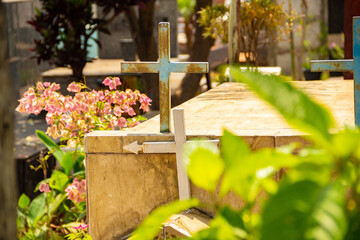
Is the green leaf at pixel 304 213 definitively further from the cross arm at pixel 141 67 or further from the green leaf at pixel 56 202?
the green leaf at pixel 56 202

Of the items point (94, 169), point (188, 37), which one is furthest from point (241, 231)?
point (188, 37)

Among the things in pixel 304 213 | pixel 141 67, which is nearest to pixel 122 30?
pixel 141 67

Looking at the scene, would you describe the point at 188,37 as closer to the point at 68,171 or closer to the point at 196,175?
the point at 68,171

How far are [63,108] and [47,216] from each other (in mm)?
1205

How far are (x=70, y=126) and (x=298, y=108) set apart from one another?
187 inches

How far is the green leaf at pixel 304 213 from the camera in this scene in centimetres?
89

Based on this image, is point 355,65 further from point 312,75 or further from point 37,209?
point 312,75

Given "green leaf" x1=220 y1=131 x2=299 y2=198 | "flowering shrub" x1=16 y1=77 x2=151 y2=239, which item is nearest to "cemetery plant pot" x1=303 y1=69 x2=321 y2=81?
"flowering shrub" x1=16 y1=77 x2=151 y2=239

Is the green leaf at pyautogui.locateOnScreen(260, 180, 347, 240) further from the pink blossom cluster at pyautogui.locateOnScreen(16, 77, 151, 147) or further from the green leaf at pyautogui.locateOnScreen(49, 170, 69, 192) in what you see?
the green leaf at pyautogui.locateOnScreen(49, 170, 69, 192)

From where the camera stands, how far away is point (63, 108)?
5.62 meters

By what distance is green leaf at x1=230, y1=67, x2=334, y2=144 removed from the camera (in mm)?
1033

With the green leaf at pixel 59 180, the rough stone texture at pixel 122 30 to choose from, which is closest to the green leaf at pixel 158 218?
the green leaf at pixel 59 180

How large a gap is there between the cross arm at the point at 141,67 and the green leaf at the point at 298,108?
9.99 ft

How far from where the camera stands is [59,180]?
20.0 ft
